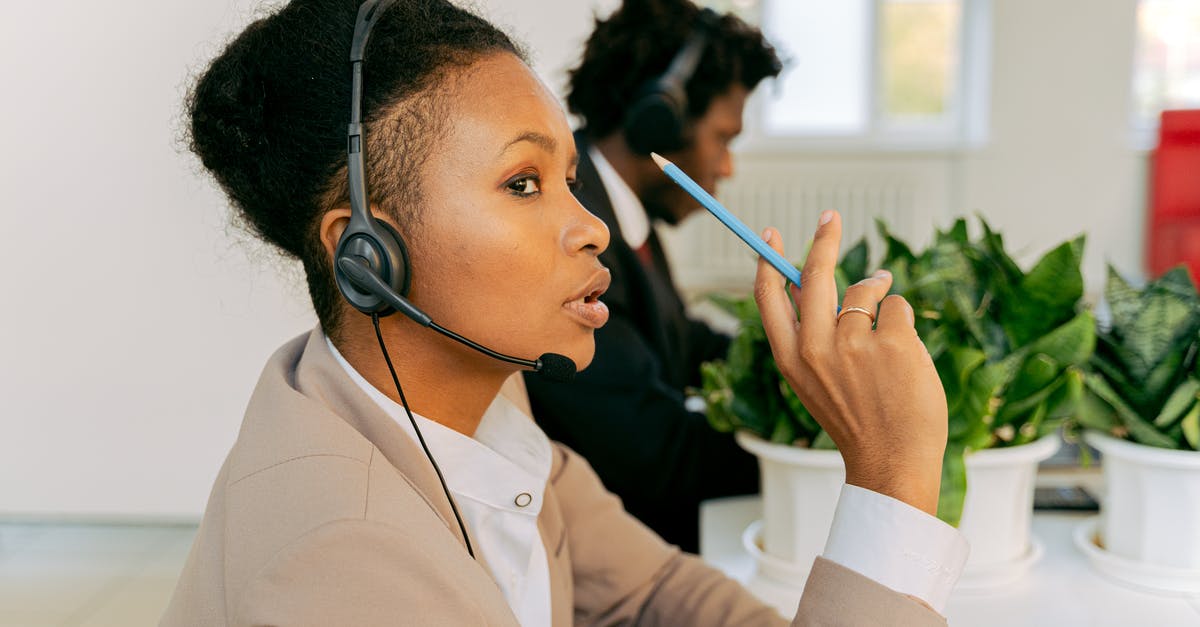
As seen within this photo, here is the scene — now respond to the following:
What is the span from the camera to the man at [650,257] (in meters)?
1.39

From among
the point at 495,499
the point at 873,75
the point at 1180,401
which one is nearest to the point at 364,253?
the point at 495,499

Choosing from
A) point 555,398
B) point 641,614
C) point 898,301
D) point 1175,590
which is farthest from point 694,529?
point 898,301

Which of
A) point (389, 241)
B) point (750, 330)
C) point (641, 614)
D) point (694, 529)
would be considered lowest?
point (694, 529)

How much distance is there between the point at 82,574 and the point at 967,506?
750 millimetres

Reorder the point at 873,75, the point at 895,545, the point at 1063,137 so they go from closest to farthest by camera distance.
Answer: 1. the point at 895,545
2. the point at 1063,137
3. the point at 873,75

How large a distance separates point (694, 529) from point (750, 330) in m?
0.57

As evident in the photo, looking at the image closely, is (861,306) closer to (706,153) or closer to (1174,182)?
(706,153)

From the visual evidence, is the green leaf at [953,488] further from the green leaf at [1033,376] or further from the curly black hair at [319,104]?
the curly black hair at [319,104]

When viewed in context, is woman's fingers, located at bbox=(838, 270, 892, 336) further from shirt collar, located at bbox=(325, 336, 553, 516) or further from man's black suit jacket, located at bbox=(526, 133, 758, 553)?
man's black suit jacket, located at bbox=(526, 133, 758, 553)

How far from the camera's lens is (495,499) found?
80cm

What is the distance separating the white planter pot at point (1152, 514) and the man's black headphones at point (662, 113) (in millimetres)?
992

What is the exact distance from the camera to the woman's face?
29.1 inches

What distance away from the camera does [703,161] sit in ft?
6.61

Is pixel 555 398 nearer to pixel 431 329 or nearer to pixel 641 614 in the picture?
pixel 641 614
